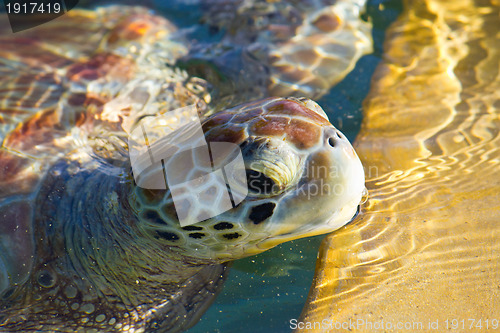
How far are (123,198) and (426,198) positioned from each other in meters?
1.38

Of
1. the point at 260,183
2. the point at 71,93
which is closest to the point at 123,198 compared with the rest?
the point at 260,183

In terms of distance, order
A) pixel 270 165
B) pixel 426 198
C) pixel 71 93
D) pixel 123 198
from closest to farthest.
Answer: pixel 270 165 < pixel 123 198 < pixel 426 198 < pixel 71 93

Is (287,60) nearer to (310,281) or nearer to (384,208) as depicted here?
(384,208)

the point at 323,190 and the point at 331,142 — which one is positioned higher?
the point at 331,142

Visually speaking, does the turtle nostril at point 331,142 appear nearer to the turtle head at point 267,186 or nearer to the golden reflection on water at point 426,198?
the turtle head at point 267,186

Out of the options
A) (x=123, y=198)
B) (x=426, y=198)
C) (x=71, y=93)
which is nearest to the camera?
(x=123, y=198)

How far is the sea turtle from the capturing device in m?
1.51

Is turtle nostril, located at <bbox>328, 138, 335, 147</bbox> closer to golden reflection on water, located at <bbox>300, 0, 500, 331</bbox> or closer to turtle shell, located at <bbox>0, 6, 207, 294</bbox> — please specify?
golden reflection on water, located at <bbox>300, 0, 500, 331</bbox>

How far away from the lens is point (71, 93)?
9.44ft

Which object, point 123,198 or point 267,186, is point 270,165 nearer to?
point 267,186

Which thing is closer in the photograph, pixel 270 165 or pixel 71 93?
pixel 270 165

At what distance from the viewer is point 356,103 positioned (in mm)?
2812

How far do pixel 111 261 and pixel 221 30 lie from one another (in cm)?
237

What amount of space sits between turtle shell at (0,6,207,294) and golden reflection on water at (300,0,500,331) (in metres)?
1.35
